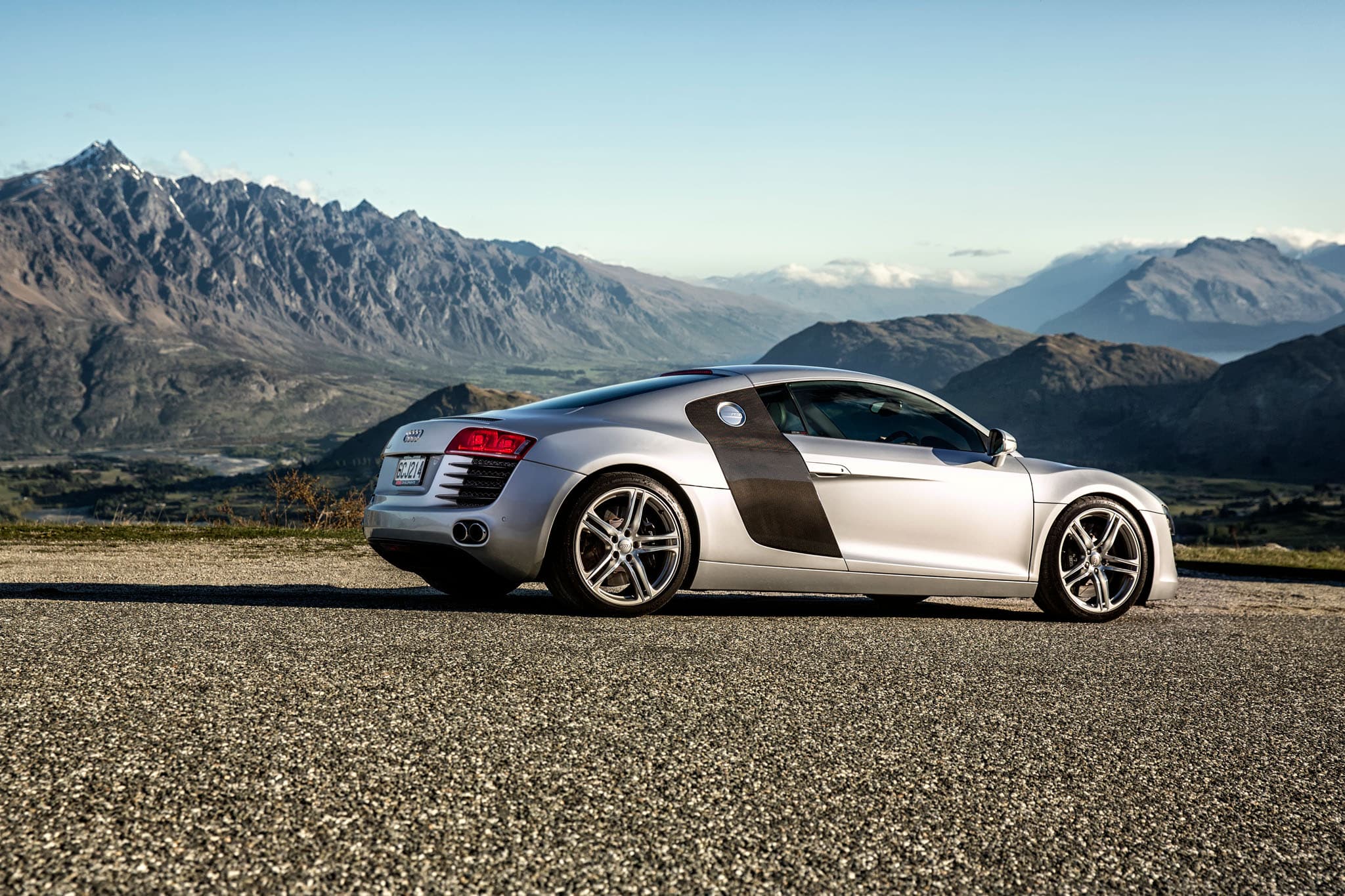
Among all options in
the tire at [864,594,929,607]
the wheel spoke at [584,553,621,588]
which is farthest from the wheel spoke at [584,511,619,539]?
the tire at [864,594,929,607]

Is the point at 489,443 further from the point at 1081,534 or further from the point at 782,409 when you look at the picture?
the point at 1081,534

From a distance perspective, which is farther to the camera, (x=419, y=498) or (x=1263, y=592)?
(x=1263, y=592)

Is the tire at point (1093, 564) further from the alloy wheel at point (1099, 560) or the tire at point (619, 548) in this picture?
the tire at point (619, 548)

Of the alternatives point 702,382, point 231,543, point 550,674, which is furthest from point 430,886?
point 231,543

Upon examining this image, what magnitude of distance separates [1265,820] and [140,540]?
626 inches

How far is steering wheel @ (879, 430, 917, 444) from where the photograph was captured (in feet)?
24.8

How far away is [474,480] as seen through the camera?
21.4 ft

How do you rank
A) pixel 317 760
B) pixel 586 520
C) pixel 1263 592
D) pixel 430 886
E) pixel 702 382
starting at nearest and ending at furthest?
1. pixel 430 886
2. pixel 317 760
3. pixel 586 520
4. pixel 702 382
5. pixel 1263 592

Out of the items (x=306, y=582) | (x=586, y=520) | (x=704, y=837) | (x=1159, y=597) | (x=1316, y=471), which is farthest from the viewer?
(x=1316, y=471)

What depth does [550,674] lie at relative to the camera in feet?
16.2

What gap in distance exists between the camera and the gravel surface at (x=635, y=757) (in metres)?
2.93

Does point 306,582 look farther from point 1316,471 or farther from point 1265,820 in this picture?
point 1316,471

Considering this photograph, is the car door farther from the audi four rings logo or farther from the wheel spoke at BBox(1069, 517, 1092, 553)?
the wheel spoke at BBox(1069, 517, 1092, 553)

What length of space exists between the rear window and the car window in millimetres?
683
